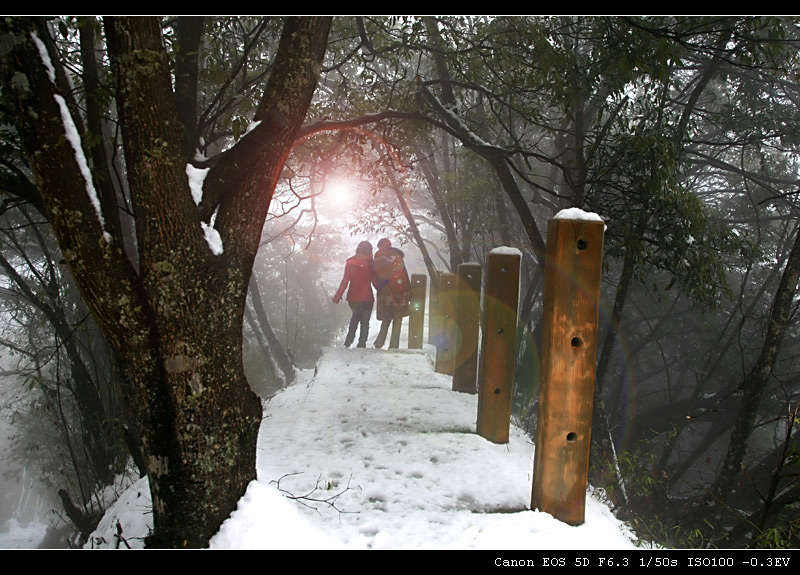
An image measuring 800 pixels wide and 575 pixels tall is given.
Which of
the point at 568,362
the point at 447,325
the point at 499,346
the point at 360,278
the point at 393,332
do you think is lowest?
the point at 393,332

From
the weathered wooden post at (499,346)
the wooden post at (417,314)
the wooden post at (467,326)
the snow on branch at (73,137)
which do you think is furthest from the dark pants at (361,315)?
the snow on branch at (73,137)

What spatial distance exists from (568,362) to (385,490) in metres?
1.48

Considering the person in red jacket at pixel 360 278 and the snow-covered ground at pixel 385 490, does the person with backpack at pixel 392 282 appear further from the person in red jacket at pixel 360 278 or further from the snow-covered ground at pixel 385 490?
the snow-covered ground at pixel 385 490

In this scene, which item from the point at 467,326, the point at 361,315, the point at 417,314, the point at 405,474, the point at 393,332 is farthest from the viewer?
the point at 417,314

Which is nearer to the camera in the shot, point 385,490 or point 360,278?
point 385,490

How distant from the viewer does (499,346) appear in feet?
12.9

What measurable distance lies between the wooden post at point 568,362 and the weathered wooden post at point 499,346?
129 cm

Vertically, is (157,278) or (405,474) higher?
(157,278)

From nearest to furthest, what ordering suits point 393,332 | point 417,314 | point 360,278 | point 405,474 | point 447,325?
point 405,474, point 447,325, point 360,278, point 393,332, point 417,314

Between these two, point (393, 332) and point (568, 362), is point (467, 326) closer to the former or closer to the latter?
point (393, 332)

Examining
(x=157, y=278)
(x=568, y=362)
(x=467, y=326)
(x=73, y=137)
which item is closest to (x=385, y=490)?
(x=568, y=362)

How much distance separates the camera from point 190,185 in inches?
95.3
